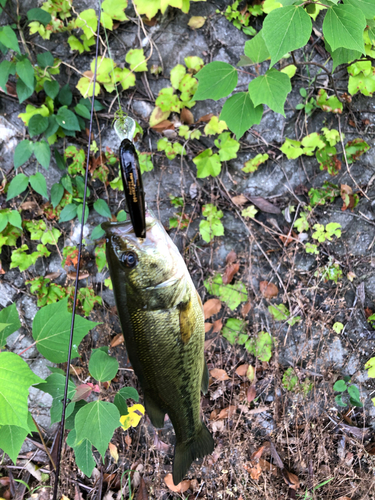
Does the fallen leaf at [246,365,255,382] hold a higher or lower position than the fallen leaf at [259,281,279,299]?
lower

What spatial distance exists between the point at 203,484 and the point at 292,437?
3.05 ft

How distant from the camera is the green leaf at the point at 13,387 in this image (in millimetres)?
996

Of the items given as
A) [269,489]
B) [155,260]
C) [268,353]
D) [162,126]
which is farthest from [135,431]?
[162,126]

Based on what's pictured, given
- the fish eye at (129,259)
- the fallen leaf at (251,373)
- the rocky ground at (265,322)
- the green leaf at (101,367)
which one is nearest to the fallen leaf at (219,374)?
the rocky ground at (265,322)

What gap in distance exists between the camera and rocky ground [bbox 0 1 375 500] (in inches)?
98.5

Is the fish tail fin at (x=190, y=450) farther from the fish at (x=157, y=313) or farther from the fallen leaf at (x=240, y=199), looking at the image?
the fallen leaf at (x=240, y=199)

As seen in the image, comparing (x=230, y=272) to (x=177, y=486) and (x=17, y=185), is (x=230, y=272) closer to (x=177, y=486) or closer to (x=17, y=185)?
(x=17, y=185)

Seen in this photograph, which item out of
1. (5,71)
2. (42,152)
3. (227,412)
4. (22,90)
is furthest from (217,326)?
(5,71)

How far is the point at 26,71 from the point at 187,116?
1177 mm

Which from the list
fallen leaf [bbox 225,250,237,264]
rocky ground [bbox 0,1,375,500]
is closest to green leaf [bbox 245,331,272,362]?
rocky ground [bbox 0,1,375,500]

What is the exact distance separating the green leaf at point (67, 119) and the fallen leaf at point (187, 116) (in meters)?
0.81

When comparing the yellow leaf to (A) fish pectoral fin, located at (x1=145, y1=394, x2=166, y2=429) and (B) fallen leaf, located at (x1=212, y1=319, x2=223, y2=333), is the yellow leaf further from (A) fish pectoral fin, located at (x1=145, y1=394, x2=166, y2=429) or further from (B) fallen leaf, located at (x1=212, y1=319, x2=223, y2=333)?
(A) fish pectoral fin, located at (x1=145, y1=394, x2=166, y2=429)

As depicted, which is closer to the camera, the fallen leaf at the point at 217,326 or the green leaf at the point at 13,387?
the green leaf at the point at 13,387

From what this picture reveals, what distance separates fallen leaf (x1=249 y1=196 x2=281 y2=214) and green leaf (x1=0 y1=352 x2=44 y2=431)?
211 centimetres
